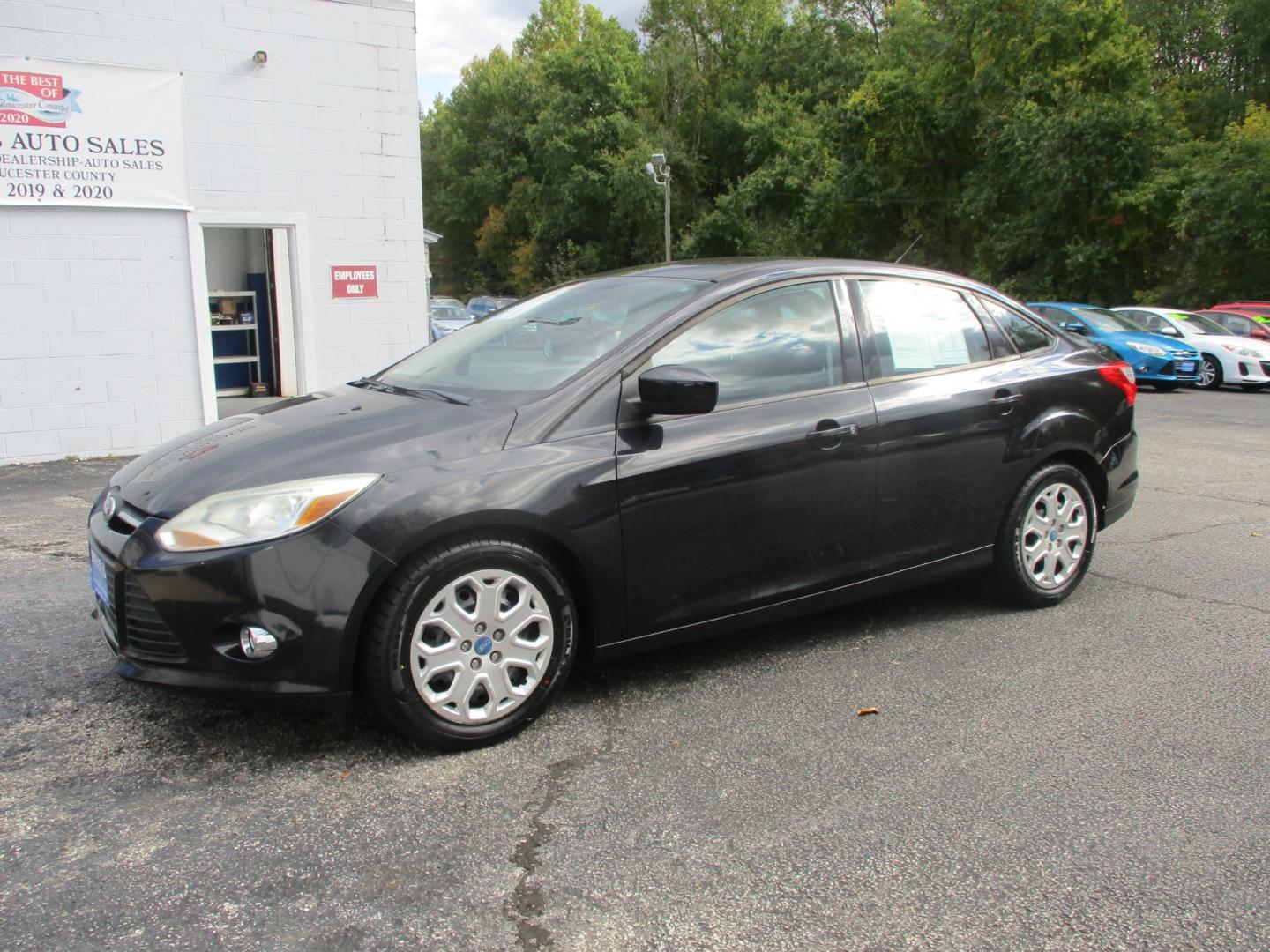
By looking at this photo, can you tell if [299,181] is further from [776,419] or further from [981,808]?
[981,808]

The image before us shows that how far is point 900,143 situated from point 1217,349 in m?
24.3

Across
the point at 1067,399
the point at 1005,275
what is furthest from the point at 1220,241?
the point at 1067,399

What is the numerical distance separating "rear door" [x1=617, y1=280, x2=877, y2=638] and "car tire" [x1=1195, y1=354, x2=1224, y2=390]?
1657cm

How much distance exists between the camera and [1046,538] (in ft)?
15.3

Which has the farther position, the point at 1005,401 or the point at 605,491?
the point at 1005,401

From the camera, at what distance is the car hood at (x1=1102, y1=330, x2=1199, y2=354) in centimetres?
1770

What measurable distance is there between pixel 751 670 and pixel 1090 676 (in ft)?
4.23

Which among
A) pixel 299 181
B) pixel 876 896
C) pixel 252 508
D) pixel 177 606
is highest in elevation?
pixel 299 181

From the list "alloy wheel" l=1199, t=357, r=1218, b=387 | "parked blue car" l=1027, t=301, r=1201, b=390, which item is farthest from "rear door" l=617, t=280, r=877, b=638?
"alloy wheel" l=1199, t=357, r=1218, b=387

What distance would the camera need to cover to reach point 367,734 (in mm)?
3400

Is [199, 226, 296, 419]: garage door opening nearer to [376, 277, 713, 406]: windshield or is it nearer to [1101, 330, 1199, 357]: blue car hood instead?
[376, 277, 713, 406]: windshield

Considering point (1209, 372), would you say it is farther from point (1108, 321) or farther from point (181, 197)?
point (181, 197)

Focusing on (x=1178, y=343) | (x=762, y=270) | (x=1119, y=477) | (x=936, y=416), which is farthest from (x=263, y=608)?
(x=1178, y=343)

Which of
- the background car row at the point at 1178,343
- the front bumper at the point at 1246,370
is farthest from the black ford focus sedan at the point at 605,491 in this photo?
the front bumper at the point at 1246,370
